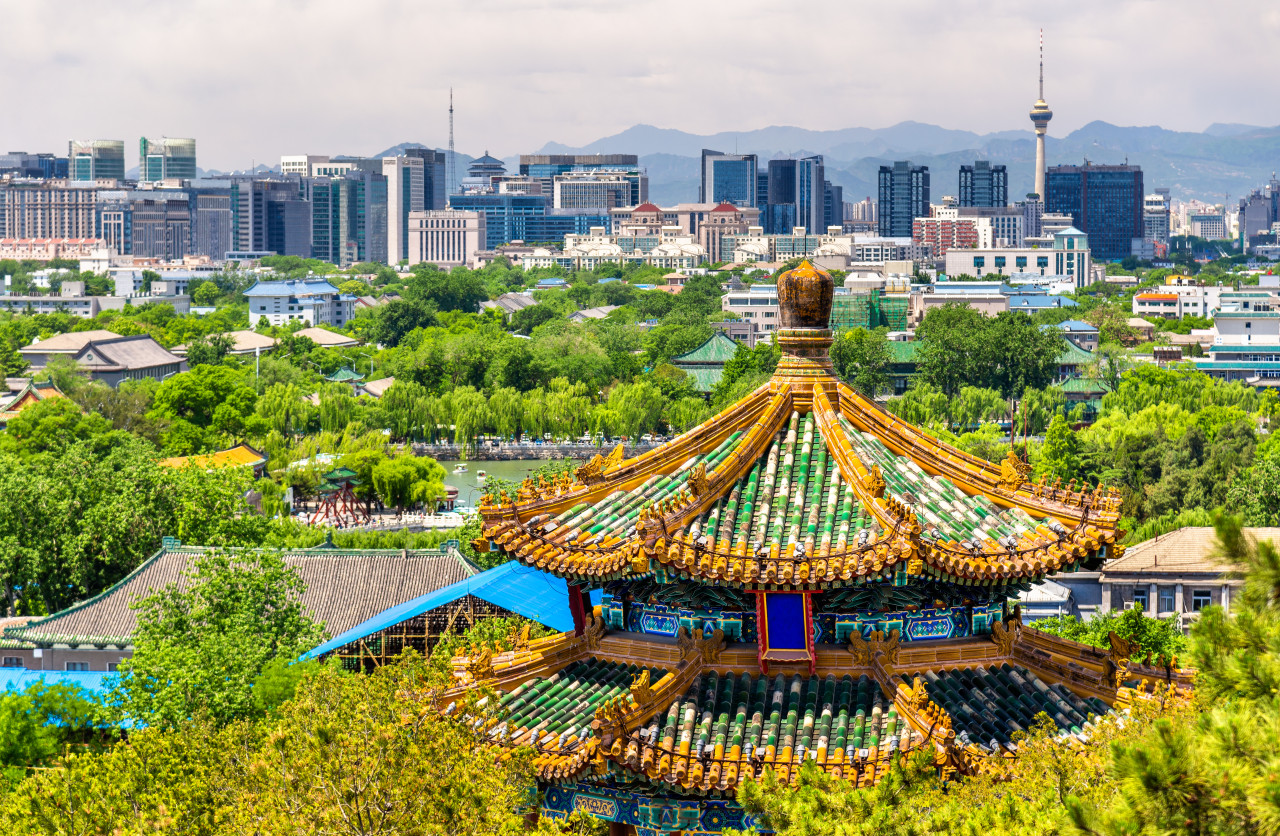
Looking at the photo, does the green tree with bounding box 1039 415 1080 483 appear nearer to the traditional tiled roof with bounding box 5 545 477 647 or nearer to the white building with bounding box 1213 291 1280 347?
the traditional tiled roof with bounding box 5 545 477 647

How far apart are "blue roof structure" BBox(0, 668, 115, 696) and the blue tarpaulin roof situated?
3756 mm

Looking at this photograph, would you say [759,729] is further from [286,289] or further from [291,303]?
[286,289]

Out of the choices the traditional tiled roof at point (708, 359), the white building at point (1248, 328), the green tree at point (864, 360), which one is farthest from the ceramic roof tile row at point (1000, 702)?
the white building at point (1248, 328)

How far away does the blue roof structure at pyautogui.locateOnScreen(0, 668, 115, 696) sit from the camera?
27.2m

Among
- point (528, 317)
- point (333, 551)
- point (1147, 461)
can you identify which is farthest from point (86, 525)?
point (528, 317)

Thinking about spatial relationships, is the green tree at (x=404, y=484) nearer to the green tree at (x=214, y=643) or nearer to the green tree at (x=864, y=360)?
the green tree at (x=864, y=360)

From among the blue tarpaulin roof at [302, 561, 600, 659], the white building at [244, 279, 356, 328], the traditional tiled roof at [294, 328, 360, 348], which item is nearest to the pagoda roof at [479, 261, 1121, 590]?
the blue tarpaulin roof at [302, 561, 600, 659]

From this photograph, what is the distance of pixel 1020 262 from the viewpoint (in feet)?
626

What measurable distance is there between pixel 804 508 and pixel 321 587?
22184 millimetres

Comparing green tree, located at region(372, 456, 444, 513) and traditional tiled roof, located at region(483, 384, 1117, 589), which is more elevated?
traditional tiled roof, located at region(483, 384, 1117, 589)

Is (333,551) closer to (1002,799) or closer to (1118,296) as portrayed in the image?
(1002,799)

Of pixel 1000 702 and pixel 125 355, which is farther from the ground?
pixel 1000 702

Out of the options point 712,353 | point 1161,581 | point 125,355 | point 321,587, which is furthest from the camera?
point 712,353

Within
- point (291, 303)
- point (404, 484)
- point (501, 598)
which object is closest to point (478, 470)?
point (404, 484)
